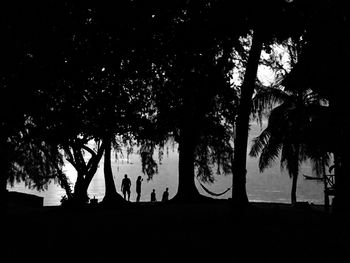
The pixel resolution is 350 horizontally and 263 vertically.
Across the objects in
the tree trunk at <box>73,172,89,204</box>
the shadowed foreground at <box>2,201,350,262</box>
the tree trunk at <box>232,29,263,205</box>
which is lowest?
the shadowed foreground at <box>2,201,350,262</box>

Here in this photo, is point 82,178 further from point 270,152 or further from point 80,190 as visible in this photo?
point 270,152

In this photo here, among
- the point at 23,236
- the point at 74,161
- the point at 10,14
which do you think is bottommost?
the point at 23,236

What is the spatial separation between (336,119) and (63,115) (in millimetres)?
9204

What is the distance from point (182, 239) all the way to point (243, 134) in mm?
4265

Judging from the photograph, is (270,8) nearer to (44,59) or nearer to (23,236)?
(44,59)

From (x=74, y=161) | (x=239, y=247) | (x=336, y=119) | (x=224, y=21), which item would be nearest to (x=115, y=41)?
(x=224, y=21)

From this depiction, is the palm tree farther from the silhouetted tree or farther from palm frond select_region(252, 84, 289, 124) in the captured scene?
the silhouetted tree

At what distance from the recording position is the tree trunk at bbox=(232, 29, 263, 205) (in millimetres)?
12234

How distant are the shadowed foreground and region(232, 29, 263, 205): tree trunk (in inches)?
27.4

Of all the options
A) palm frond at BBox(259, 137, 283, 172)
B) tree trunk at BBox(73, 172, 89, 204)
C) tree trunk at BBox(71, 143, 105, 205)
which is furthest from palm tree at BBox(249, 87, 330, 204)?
tree trunk at BBox(73, 172, 89, 204)

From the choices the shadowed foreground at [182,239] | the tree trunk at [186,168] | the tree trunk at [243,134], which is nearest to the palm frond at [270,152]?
the tree trunk at [186,168]

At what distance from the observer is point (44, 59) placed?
412 inches

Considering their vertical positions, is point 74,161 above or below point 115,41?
below

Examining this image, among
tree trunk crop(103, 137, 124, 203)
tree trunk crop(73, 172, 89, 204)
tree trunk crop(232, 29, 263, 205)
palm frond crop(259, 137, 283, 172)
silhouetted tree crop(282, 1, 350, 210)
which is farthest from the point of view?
palm frond crop(259, 137, 283, 172)
